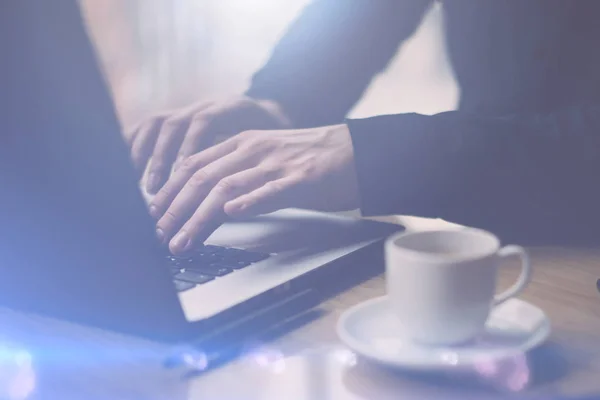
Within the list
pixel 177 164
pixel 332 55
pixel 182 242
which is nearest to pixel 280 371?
pixel 182 242

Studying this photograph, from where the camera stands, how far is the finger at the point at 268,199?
2.15 feet

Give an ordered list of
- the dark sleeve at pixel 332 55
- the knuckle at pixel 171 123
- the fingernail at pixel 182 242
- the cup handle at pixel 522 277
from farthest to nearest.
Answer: the dark sleeve at pixel 332 55
the knuckle at pixel 171 123
the fingernail at pixel 182 242
the cup handle at pixel 522 277

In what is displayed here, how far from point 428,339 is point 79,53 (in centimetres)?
27

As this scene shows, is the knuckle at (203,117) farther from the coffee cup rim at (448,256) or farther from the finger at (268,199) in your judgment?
the coffee cup rim at (448,256)

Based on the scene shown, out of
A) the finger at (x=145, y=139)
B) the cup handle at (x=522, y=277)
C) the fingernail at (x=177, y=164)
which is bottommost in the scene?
the cup handle at (x=522, y=277)

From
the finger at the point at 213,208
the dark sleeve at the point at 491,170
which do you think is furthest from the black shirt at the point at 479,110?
the finger at the point at 213,208

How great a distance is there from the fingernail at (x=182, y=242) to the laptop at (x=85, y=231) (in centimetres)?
3

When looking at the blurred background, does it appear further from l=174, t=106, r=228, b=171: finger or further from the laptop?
the laptop

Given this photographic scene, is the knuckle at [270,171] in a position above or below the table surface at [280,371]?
above

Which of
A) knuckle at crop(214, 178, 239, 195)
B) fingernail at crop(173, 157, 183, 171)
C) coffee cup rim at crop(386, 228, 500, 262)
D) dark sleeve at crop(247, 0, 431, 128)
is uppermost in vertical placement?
dark sleeve at crop(247, 0, 431, 128)

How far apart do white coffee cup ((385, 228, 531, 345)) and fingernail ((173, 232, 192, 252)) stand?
0.81 ft

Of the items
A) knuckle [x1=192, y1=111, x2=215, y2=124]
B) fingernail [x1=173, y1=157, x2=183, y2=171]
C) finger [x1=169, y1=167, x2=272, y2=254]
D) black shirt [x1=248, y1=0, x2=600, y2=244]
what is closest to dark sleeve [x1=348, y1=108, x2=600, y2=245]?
black shirt [x1=248, y1=0, x2=600, y2=244]

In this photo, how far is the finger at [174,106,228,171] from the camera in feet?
3.14

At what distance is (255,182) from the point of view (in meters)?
0.70
